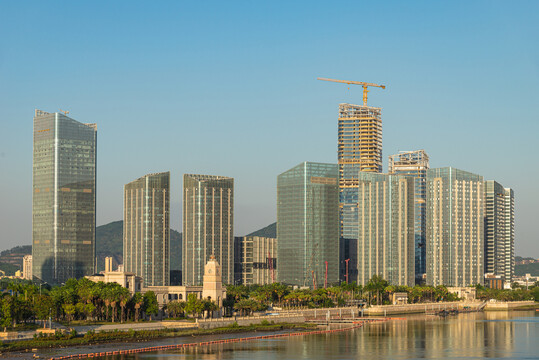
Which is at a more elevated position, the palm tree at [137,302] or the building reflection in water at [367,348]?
the palm tree at [137,302]

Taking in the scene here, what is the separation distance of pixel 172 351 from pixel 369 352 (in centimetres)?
3616

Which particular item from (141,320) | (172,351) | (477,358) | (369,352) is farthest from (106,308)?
(477,358)

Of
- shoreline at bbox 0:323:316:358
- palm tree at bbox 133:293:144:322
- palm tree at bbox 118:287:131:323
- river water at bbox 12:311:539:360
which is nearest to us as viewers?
shoreline at bbox 0:323:316:358

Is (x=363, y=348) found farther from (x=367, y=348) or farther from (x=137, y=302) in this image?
(x=137, y=302)

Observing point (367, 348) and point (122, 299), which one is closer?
point (367, 348)

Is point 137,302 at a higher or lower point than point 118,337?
higher

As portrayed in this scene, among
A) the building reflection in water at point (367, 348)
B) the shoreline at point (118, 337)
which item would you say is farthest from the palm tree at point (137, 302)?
the building reflection in water at point (367, 348)

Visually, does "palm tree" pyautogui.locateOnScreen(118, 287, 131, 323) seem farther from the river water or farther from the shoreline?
the river water

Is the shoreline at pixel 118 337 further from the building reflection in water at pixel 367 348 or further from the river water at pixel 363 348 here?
the building reflection in water at pixel 367 348

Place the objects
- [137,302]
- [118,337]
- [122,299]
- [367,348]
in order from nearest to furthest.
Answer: [118,337], [367,348], [122,299], [137,302]

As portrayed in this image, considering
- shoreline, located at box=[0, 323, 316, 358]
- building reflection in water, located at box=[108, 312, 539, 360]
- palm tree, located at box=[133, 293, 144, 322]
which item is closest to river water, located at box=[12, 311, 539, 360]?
building reflection in water, located at box=[108, 312, 539, 360]

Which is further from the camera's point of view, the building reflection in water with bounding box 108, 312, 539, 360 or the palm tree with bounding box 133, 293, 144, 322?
the palm tree with bounding box 133, 293, 144, 322

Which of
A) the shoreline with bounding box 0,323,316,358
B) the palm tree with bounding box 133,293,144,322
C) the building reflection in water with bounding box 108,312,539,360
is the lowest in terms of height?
the building reflection in water with bounding box 108,312,539,360

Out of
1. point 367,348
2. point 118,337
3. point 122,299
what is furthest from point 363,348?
point 122,299
